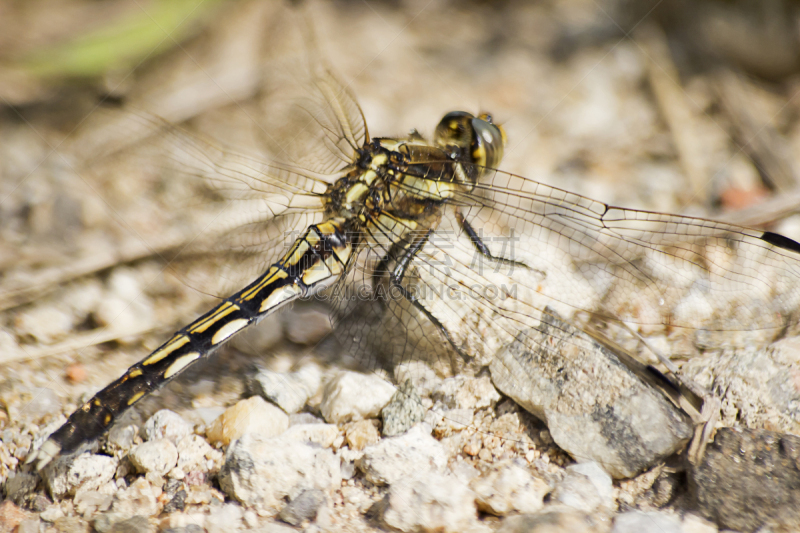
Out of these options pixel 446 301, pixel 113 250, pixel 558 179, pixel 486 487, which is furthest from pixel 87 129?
pixel 486 487

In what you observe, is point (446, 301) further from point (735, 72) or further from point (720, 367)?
point (735, 72)

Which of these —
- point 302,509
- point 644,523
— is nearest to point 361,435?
point 302,509

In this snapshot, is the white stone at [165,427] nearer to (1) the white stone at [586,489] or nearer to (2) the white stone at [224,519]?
(2) the white stone at [224,519]

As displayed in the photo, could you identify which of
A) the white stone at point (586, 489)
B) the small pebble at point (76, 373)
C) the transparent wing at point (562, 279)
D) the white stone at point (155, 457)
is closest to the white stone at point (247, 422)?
the white stone at point (155, 457)

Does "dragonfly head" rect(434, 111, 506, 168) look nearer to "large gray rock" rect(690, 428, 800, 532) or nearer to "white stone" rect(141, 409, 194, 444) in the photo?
"large gray rock" rect(690, 428, 800, 532)

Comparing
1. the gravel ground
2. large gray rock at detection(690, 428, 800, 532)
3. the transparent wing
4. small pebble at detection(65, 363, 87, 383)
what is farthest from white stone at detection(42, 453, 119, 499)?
large gray rock at detection(690, 428, 800, 532)

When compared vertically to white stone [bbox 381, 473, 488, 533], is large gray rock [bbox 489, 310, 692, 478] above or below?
above

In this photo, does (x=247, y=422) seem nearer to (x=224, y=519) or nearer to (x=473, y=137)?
(x=224, y=519)
